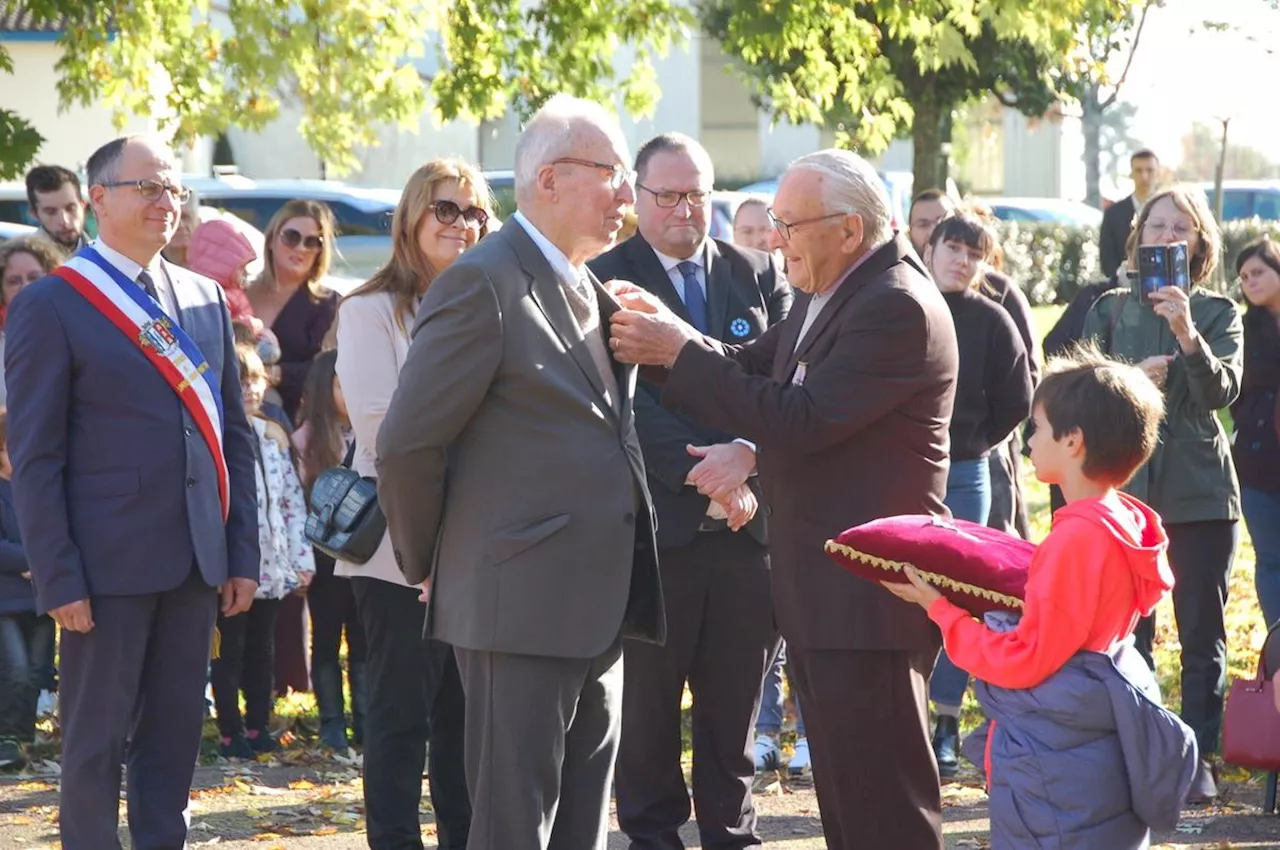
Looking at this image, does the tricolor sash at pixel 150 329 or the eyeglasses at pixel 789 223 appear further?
the tricolor sash at pixel 150 329

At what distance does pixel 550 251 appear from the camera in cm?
422

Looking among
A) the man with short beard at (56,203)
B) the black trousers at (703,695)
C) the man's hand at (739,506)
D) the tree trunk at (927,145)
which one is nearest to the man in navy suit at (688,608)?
the black trousers at (703,695)

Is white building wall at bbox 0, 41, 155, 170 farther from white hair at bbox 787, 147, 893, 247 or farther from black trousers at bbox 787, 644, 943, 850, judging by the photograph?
black trousers at bbox 787, 644, 943, 850

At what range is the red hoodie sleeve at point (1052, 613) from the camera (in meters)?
4.02

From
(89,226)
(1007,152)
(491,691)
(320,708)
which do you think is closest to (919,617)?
(491,691)

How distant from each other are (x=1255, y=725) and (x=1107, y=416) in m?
2.39

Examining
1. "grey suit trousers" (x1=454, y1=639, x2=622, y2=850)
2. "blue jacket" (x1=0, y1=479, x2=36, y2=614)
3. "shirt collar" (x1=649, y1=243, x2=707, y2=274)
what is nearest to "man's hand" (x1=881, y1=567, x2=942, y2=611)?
"grey suit trousers" (x1=454, y1=639, x2=622, y2=850)

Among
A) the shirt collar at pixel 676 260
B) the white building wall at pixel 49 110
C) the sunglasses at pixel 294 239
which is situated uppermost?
the white building wall at pixel 49 110

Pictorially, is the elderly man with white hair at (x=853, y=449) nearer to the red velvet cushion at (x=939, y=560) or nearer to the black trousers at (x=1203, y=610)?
the red velvet cushion at (x=939, y=560)

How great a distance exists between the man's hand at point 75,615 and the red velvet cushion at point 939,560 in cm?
203

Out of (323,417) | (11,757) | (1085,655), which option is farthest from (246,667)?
(1085,655)

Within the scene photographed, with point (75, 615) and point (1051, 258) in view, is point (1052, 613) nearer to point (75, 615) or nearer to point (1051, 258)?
point (75, 615)

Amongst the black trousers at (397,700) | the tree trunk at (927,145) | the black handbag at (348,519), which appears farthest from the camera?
the tree trunk at (927,145)

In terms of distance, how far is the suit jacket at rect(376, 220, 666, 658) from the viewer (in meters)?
4.04
